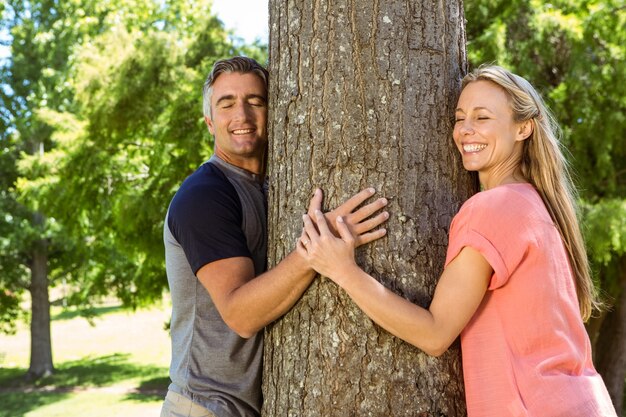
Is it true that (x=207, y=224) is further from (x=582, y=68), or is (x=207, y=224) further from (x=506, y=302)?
(x=582, y=68)

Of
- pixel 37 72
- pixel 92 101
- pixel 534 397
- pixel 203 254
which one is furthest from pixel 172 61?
pixel 534 397

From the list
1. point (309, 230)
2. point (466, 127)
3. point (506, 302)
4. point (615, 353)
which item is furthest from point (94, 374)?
point (506, 302)

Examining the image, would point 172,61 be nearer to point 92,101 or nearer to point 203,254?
point 92,101

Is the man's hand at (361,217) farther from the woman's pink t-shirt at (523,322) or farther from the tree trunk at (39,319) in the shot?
the tree trunk at (39,319)

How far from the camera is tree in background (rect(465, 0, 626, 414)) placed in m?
9.84

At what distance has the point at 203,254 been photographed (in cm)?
278

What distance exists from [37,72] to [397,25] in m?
19.2

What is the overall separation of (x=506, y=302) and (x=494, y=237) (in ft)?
0.70

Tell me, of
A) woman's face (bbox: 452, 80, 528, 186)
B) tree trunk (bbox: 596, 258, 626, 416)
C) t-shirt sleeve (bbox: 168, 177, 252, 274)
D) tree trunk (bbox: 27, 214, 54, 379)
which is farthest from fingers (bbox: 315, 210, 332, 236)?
tree trunk (bbox: 27, 214, 54, 379)

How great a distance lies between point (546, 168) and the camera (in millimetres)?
2633

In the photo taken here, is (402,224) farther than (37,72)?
No

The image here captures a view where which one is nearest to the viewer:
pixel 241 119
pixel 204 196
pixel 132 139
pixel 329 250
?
pixel 329 250

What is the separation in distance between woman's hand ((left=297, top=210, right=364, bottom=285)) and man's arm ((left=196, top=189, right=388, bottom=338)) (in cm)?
3

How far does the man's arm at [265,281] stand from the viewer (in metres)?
2.58
